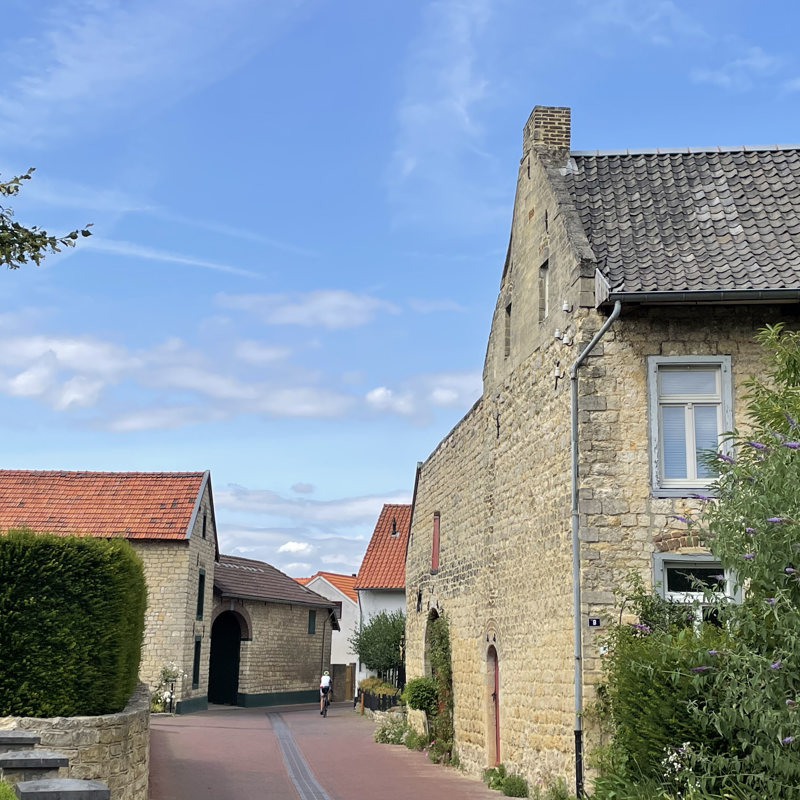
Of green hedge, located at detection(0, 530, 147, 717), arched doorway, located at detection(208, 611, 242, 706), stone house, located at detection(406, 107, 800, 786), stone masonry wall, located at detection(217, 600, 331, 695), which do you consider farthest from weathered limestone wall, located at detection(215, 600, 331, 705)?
green hedge, located at detection(0, 530, 147, 717)

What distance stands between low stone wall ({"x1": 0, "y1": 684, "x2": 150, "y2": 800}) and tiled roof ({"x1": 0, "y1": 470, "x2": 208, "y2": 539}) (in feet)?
54.7

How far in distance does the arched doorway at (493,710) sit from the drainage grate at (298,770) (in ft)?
9.16

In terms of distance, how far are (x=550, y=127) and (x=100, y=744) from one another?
10572mm

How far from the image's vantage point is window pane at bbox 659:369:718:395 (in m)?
12.0

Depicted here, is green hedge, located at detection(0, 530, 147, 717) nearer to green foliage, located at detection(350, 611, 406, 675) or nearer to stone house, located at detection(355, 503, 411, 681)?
green foliage, located at detection(350, 611, 406, 675)

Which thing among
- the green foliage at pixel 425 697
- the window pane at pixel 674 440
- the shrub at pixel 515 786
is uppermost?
the window pane at pixel 674 440

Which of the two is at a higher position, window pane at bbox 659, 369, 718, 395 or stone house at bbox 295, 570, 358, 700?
window pane at bbox 659, 369, 718, 395

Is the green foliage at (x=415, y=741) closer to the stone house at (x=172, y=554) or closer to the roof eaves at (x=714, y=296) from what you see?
the stone house at (x=172, y=554)

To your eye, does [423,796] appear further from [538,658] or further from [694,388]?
[694,388]

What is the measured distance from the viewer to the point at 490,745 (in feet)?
53.0

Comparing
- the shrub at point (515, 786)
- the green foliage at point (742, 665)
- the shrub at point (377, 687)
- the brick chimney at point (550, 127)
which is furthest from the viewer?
the shrub at point (377, 687)

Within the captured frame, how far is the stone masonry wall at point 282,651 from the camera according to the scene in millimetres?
34812

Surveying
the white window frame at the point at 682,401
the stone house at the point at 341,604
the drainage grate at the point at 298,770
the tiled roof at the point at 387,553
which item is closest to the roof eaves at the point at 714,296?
the white window frame at the point at 682,401

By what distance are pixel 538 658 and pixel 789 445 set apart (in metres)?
6.57
